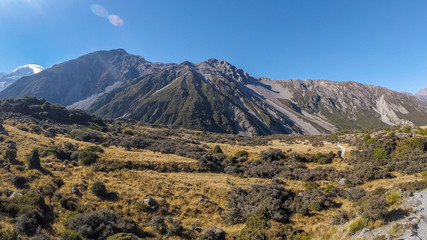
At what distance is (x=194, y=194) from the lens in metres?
19.8

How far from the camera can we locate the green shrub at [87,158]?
78.6ft

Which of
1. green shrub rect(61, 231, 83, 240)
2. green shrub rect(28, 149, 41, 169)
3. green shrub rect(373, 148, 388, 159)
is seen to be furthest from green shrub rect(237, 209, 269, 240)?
green shrub rect(373, 148, 388, 159)

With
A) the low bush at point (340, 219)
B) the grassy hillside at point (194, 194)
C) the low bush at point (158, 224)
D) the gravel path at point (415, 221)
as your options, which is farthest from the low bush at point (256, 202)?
the gravel path at point (415, 221)

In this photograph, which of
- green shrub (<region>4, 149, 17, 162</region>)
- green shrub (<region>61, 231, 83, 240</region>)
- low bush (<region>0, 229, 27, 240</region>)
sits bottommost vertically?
green shrub (<region>61, 231, 83, 240</region>)

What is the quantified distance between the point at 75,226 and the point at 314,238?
1551cm

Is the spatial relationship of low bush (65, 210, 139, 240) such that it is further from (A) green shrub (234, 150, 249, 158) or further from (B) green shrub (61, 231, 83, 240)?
(A) green shrub (234, 150, 249, 158)

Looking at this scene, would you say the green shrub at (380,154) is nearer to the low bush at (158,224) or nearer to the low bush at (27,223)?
the low bush at (158,224)

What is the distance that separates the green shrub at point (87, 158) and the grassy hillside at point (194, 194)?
109 millimetres

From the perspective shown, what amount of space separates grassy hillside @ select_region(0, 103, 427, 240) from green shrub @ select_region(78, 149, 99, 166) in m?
0.11

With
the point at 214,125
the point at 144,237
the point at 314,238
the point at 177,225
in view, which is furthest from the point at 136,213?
the point at 214,125

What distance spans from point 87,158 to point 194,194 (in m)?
14.6

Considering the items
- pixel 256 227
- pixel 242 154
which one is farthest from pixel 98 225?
pixel 242 154

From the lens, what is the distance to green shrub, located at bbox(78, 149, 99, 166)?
943 inches

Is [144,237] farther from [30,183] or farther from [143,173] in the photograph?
[30,183]
